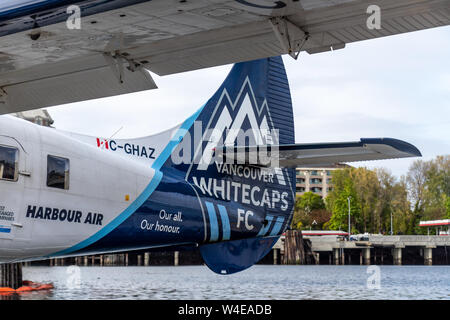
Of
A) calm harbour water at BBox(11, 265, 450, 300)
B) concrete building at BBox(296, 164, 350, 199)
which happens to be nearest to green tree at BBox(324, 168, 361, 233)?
calm harbour water at BBox(11, 265, 450, 300)

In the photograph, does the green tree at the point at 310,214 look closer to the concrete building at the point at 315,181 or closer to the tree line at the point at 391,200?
the tree line at the point at 391,200

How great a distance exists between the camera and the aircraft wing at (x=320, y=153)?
8273mm

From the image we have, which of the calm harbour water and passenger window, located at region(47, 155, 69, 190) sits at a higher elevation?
passenger window, located at region(47, 155, 69, 190)

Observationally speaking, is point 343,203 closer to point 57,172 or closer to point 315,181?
point 315,181

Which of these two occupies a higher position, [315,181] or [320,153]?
[315,181]

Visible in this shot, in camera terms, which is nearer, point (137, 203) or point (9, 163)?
point (9, 163)

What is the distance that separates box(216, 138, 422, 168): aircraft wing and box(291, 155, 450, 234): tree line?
76240 mm

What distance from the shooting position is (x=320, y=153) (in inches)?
411

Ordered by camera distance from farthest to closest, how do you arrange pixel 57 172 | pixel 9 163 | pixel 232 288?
pixel 232 288 < pixel 57 172 < pixel 9 163

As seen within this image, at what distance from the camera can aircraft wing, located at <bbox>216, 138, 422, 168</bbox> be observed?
8.27m

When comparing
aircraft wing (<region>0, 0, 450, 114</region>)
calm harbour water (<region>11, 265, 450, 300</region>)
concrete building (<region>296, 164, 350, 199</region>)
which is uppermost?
concrete building (<region>296, 164, 350, 199</region>)

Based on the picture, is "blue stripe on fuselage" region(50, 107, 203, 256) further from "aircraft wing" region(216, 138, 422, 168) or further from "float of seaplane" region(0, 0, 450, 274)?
"aircraft wing" region(216, 138, 422, 168)

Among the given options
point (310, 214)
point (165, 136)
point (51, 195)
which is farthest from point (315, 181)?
point (51, 195)

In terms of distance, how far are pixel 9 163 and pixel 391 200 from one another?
8381 centimetres
